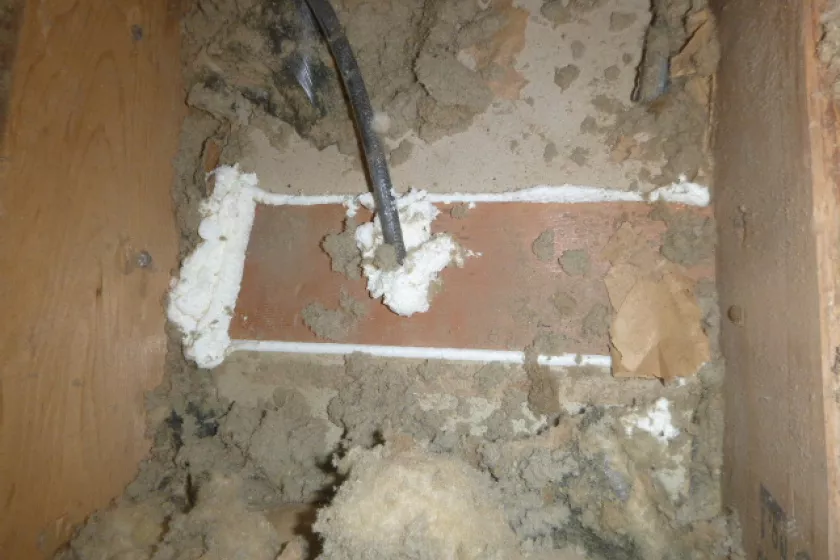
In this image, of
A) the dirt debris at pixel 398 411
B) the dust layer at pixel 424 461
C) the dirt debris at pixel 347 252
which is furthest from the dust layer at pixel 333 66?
the dust layer at pixel 424 461

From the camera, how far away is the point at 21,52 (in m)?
1.00

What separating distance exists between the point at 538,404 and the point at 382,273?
0.53 m

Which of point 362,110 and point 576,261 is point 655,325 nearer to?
point 576,261

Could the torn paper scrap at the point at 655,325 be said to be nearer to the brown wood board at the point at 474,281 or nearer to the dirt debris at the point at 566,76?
the brown wood board at the point at 474,281

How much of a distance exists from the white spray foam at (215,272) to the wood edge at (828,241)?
132cm

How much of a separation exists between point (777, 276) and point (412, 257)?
79 cm

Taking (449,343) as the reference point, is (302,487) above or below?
below

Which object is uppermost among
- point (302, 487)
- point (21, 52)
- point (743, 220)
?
point (21, 52)

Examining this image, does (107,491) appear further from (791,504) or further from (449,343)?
(791,504)

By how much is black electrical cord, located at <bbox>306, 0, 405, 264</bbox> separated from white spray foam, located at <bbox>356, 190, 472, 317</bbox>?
2.2 inches

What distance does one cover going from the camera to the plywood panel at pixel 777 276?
762 mm

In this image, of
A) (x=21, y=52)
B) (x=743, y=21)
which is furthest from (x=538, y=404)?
(x=21, y=52)

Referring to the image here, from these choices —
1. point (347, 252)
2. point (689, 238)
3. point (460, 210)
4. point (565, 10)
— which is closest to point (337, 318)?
point (347, 252)

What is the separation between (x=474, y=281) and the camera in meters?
1.32
